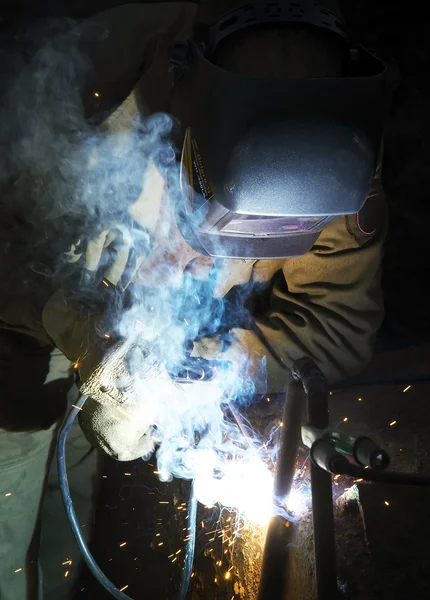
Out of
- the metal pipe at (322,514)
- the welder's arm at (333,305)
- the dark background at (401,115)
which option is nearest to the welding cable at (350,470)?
the metal pipe at (322,514)

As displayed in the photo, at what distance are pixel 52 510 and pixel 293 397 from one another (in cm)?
182

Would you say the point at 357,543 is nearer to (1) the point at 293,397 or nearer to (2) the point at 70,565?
(1) the point at 293,397

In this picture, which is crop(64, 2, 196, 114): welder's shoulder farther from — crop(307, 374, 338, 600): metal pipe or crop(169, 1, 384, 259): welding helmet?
crop(307, 374, 338, 600): metal pipe

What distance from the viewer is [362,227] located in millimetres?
1734

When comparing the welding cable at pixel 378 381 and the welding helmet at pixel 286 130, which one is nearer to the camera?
the welding helmet at pixel 286 130

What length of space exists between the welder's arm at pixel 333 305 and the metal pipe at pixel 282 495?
0.49m

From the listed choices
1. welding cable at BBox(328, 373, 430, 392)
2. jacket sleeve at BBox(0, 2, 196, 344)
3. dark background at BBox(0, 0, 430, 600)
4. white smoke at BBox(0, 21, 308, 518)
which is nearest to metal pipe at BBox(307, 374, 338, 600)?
white smoke at BBox(0, 21, 308, 518)

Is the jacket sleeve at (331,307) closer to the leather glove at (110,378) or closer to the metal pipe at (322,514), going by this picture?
the leather glove at (110,378)

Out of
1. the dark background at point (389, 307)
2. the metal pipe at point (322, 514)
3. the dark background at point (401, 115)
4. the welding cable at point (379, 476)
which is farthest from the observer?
the dark background at point (401, 115)

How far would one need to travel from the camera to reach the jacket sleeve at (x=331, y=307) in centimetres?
179

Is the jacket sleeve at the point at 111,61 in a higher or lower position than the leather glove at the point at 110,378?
higher

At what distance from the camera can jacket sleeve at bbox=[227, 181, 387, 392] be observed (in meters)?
1.79

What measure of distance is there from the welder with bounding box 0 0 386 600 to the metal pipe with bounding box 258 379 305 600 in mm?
495

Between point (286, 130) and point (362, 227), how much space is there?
65cm
